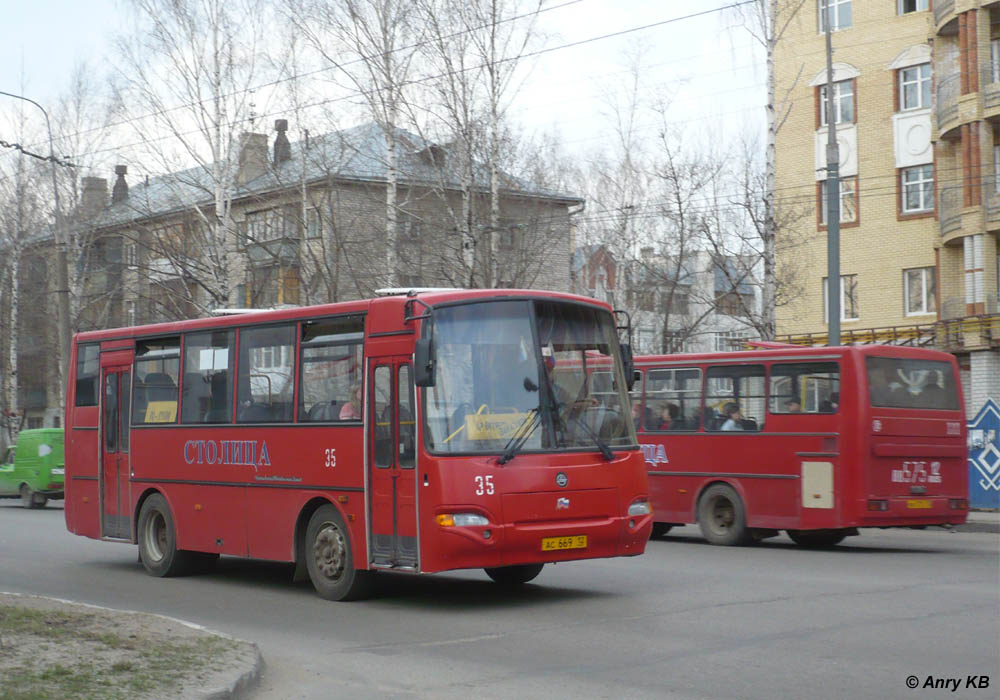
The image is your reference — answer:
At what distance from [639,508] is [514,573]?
179cm

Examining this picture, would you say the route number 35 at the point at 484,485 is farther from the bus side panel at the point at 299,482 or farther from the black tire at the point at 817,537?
the black tire at the point at 817,537

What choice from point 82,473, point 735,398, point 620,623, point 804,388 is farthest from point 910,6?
point 620,623

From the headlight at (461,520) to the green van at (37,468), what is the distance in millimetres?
24118

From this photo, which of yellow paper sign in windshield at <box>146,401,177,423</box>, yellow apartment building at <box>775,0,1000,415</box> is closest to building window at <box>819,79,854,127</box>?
yellow apartment building at <box>775,0,1000,415</box>

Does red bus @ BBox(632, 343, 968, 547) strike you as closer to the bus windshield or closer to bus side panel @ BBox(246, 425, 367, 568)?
the bus windshield

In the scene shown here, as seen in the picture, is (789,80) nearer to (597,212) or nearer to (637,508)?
(597,212)

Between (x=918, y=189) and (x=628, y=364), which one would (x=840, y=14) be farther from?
(x=628, y=364)

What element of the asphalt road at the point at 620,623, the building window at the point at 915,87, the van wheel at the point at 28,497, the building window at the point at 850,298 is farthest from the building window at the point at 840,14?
the asphalt road at the point at 620,623

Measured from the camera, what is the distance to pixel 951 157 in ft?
126

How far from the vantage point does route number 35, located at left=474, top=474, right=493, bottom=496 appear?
37.7ft

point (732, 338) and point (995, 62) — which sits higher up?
point (995, 62)

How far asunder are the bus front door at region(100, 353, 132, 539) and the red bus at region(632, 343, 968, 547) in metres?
8.19

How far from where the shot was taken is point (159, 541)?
15891 millimetres

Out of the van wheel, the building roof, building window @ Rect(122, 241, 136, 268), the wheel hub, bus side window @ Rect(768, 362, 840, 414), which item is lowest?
the van wheel
